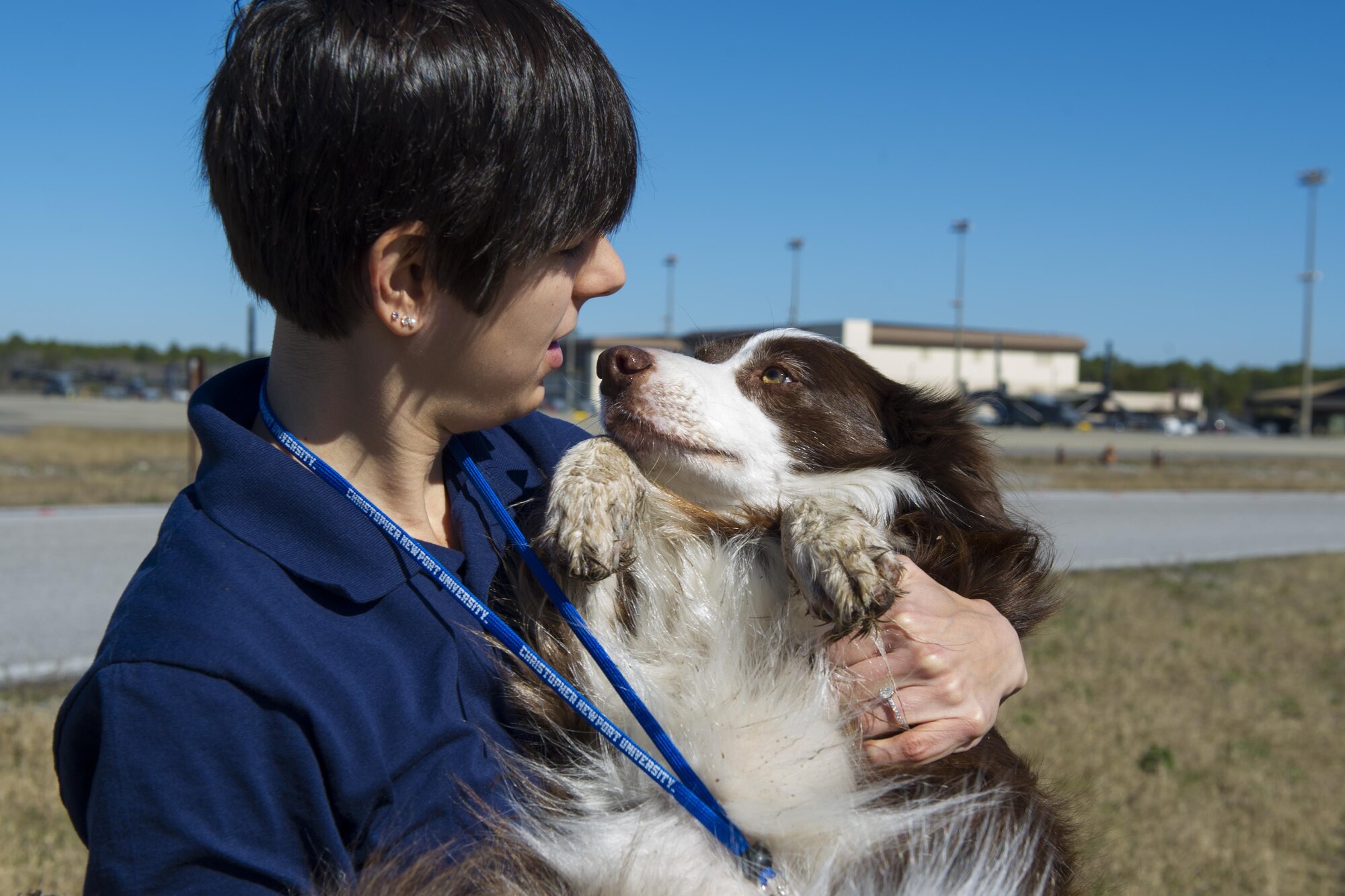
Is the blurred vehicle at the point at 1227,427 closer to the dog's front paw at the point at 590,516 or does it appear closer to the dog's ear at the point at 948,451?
the dog's ear at the point at 948,451

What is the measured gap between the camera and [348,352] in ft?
5.88

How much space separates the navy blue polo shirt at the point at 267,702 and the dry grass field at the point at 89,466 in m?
12.1

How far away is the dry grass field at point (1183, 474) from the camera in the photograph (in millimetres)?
21016

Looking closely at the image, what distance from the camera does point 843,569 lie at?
197 cm

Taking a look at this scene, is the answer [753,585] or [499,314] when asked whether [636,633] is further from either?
[499,314]

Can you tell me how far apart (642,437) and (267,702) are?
4.06 ft

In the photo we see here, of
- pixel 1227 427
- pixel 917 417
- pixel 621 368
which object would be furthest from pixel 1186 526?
pixel 1227 427

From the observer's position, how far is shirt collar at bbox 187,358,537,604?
1.62m

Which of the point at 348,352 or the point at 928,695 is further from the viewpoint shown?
the point at 928,695

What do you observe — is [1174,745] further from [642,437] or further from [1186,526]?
[1186,526]

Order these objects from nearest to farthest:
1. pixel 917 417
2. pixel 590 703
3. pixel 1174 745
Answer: pixel 590 703 → pixel 917 417 → pixel 1174 745

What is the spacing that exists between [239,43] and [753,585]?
1.36 m

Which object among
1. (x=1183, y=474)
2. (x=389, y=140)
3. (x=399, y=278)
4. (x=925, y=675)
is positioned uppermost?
(x=389, y=140)

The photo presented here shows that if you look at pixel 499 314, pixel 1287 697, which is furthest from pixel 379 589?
pixel 1287 697
